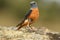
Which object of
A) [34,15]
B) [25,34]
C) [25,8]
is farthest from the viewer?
[25,8]

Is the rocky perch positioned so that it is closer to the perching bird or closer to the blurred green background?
the perching bird

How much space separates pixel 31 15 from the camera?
48.0 feet

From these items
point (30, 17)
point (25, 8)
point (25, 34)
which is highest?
point (30, 17)

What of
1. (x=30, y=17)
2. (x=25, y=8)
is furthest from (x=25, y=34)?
(x=25, y=8)

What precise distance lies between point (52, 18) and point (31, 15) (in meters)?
13.5

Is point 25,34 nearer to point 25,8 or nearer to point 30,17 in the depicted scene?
point 30,17

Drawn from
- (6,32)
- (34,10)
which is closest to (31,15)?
(34,10)

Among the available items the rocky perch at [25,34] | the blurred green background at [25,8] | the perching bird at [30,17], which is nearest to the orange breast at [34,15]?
the perching bird at [30,17]

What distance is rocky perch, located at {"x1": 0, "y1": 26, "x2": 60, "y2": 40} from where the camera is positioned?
1354 centimetres

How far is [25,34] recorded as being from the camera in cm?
1404

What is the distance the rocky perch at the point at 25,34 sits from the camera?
44.4 feet

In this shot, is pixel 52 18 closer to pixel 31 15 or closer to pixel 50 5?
pixel 50 5

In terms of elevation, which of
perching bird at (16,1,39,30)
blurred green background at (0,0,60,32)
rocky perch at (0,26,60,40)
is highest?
perching bird at (16,1,39,30)

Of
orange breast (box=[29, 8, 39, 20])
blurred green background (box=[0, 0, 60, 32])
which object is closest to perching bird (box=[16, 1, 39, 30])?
orange breast (box=[29, 8, 39, 20])
